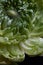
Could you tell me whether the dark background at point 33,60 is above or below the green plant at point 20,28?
below

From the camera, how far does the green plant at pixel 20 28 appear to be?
0.73 m

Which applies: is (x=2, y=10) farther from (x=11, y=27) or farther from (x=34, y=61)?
(x=34, y=61)

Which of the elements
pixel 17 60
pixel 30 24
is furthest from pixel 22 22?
pixel 17 60

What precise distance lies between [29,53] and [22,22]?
0.12m

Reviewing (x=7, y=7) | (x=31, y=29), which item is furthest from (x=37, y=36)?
(x=7, y=7)

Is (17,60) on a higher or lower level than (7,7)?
lower

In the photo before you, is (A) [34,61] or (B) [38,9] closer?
(A) [34,61]

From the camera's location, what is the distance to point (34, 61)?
2.38ft

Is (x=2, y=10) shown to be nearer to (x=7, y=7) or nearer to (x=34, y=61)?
(x=7, y=7)

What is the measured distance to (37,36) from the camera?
77cm

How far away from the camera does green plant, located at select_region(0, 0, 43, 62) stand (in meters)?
0.73

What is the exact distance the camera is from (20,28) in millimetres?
760

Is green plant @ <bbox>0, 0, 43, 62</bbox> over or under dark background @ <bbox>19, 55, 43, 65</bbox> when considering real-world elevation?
over

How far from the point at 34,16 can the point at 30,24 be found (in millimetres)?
40
